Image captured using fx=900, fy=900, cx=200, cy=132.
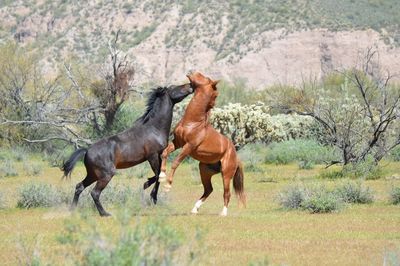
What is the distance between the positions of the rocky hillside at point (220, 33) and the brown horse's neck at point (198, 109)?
65089 mm

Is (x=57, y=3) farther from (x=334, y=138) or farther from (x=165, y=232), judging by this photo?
(x=165, y=232)

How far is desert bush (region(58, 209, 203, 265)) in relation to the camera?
275 inches

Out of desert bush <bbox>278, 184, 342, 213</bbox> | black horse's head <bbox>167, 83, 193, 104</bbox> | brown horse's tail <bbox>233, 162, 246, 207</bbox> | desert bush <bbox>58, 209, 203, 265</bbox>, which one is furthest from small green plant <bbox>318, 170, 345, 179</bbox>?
Result: desert bush <bbox>58, 209, 203, 265</bbox>

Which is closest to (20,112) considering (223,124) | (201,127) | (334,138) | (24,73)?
(24,73)

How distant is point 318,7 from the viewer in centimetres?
8738

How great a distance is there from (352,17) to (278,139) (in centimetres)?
4684

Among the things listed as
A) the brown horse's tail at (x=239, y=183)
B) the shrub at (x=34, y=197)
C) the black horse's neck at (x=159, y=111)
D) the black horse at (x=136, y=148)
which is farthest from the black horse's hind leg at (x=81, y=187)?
the brown horse's tail at (x=239, y=183)

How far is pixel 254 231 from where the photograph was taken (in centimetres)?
Answer: 1366

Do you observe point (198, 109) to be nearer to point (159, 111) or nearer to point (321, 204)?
point (159, 111)

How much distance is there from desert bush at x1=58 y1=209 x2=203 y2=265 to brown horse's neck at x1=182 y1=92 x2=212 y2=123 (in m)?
8.05

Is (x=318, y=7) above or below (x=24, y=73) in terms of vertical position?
below

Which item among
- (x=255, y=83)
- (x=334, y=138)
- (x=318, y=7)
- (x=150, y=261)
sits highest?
(x=150, y=261)

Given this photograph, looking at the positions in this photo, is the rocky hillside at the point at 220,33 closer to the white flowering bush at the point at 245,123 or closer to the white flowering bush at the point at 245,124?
the white flowering bush at the point at 245,123

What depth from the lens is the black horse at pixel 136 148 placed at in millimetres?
15508
